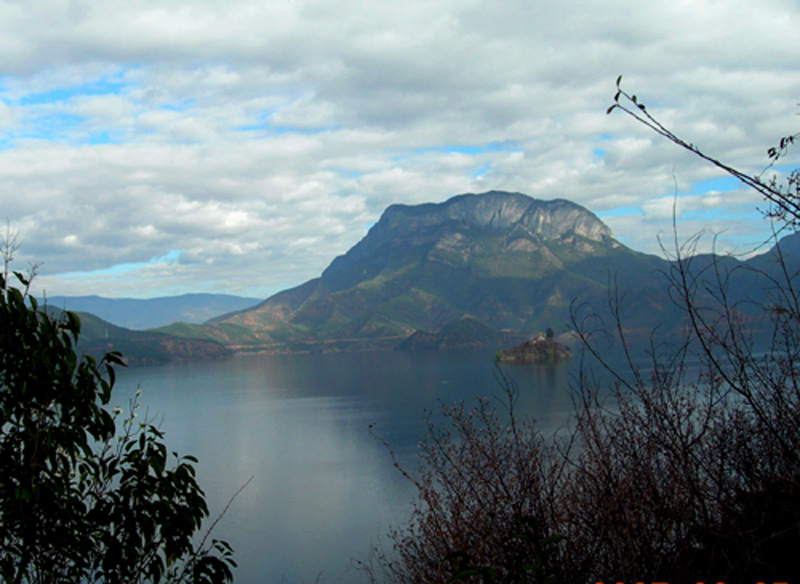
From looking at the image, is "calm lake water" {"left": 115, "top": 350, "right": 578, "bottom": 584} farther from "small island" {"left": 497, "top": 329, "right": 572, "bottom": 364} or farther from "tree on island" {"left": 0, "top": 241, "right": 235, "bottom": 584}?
"small island" {"left": 497, "top": 329, "right": 572, "bottom": 364}

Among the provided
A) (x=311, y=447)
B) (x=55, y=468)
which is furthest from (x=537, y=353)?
(x=55, y=468)

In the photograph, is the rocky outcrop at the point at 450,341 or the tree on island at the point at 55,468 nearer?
the tree on island at the point at 55,468

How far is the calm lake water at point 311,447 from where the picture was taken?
27.4m

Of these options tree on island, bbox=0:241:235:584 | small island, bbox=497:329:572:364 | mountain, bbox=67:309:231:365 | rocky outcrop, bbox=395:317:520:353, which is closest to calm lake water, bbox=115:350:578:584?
tree on island, bbox=0:241:235:584

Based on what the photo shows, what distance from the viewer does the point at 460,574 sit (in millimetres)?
3807

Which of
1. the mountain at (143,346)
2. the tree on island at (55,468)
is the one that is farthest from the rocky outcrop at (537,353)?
the tree on island at (55,468)

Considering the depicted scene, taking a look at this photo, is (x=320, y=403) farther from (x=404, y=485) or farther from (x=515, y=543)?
(x=515, y=543)

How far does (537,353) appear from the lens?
125m

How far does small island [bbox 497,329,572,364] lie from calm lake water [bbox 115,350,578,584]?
7797mm

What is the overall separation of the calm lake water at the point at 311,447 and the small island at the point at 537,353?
25.6 ft

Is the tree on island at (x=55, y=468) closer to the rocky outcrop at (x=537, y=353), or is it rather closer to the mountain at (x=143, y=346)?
the rocky outcrop at (x=537, y=353)

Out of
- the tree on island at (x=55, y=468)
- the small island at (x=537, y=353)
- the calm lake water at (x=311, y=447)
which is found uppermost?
the tree on island at (x=55, y=468)

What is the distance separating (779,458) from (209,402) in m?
84.4

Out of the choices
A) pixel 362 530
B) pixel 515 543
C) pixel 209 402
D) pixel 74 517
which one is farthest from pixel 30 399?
pixel 209 402
